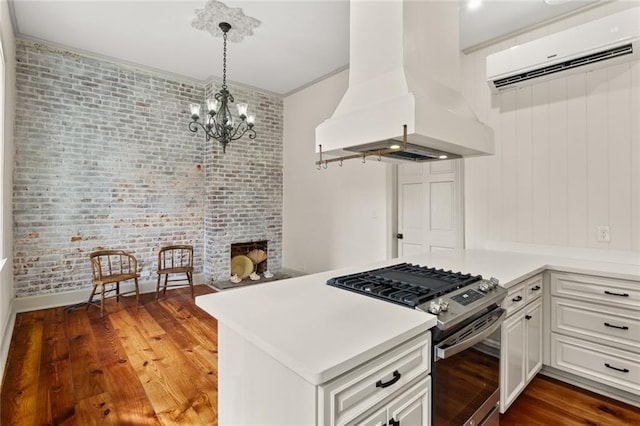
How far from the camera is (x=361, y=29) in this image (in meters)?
1.87

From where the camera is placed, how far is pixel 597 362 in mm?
2238

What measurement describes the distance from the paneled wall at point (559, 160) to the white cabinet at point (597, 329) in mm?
647

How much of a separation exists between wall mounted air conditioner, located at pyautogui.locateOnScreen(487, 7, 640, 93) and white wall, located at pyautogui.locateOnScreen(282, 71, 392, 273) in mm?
1632

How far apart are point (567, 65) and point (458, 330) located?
2.51 m

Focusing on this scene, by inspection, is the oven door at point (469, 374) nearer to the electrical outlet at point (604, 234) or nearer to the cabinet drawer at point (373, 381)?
the cabinet drawer at point (373, 381)

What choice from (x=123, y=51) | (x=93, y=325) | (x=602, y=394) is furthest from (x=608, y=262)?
(x=123, y=51)

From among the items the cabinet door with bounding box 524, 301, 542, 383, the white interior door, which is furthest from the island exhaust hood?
the white interior door

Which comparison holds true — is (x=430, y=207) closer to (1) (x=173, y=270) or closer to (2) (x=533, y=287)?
(2) (x=533, y=287)

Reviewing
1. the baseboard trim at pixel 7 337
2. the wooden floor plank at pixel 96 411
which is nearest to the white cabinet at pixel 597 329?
the wooden floor plank at pixel 96 411

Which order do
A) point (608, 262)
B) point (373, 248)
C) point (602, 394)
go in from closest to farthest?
point (602, 394)
point (608, 262)
point (373, 248)

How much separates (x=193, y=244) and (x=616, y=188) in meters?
5.02

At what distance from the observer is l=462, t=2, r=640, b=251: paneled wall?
2.58 metres

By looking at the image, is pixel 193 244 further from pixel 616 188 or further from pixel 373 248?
pixel 616 188

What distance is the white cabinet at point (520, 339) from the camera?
193 cm
